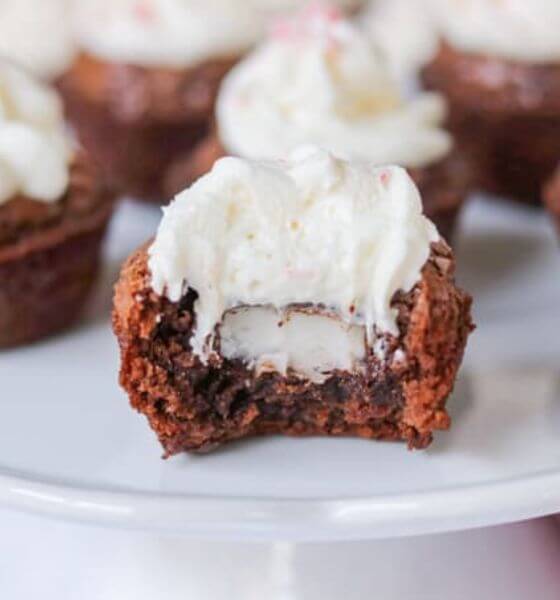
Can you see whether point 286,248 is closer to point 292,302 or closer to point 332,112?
point 292,302

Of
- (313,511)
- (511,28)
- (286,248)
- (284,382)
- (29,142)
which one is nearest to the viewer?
(313,511)

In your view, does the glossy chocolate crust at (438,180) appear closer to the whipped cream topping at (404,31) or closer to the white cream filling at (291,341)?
the whipped cream topping at (404,31)

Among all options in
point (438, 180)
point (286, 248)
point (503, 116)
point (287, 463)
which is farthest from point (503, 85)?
point (287, 463)

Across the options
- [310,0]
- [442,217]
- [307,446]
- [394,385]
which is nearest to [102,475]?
[307,446]

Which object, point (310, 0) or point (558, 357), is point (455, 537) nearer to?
point (558, 357)

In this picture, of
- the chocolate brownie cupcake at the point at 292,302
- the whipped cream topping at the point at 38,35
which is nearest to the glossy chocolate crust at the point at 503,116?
the whipped cream topping at the point at 38,35

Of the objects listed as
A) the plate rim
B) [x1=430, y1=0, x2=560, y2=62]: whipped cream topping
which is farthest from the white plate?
[x1=430, y1=0, x2=560, y2=62]: whipped cream topping

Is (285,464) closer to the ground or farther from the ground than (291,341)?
closer to the ground
